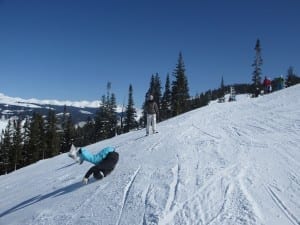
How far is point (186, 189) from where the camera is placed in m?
8.70

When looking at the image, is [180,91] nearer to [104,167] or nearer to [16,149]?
[16,149]

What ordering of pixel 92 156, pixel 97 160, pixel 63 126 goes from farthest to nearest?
1. pixel 63 126
2. pixel 97 160
3. pixel 92 156

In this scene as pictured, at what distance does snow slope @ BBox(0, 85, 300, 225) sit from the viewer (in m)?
7.36

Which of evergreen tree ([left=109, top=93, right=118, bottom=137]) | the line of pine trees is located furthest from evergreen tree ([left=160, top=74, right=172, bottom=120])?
evergreen tree ([left=109, top=93, right=118, bottom=137])

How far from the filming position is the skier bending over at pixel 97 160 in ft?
34.4

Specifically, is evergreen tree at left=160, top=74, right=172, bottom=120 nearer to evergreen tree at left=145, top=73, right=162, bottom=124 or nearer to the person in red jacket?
evergreen tree at left=145, top=73, right=162, bottom=124

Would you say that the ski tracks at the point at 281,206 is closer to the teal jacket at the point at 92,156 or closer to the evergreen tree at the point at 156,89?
the teal jacket at the point at 92,156

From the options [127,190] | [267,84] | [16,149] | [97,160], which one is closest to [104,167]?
[97,160]

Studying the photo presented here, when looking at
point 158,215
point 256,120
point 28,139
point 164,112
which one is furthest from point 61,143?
point 158,215

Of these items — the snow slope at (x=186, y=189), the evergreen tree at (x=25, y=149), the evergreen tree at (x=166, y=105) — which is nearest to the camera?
the snow slope at (x=186, y=189)

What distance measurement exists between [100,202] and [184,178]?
2615 mm

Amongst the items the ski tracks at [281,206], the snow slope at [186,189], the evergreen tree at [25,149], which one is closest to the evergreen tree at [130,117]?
the evergreen tree at [25,149]

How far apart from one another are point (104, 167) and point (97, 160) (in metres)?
0.37

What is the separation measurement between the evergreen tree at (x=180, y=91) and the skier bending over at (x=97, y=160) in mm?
49717
